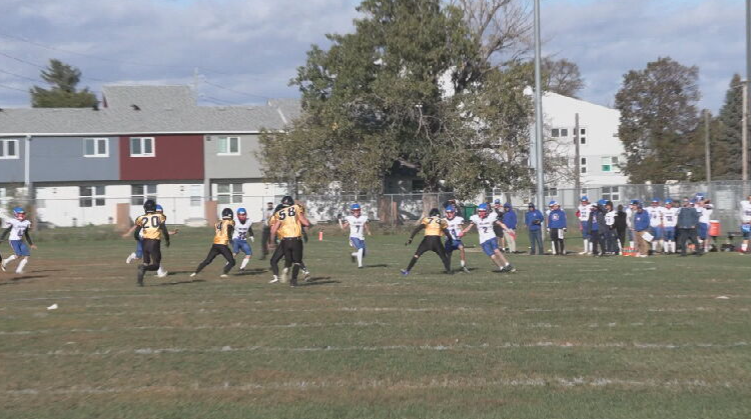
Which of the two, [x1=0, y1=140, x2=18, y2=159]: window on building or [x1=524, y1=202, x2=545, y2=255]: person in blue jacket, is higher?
[x1=0, y1=140, x2=18, y2=159]: window on building

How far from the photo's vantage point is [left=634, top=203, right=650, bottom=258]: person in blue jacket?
1014 inches

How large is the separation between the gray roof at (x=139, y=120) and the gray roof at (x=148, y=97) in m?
0.18

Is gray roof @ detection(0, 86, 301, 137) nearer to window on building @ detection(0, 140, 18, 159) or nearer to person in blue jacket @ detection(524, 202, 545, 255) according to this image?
window on building @ detection(0, 140, 18, 159)

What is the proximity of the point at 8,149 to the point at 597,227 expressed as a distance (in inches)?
1522

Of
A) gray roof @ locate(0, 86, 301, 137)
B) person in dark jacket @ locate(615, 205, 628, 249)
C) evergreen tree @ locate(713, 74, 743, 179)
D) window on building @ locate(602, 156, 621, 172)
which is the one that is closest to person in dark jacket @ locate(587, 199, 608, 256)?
person in dark jacket @ locate(615, 205, 628, 249)

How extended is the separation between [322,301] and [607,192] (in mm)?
29880

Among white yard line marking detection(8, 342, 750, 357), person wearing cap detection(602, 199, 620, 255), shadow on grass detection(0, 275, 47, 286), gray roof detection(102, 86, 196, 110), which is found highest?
gray roof detection(102, 86, 196, 110)

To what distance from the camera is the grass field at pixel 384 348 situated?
7.41 meters

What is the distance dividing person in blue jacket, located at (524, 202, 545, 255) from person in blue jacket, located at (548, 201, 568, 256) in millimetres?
338

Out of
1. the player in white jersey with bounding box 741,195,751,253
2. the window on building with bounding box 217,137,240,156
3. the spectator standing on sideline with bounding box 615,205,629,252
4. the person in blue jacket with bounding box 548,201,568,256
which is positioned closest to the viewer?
the player in white jersey with bounding box 741,195,751,253

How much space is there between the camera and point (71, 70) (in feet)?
333

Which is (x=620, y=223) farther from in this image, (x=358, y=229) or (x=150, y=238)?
(x=150, y=238)

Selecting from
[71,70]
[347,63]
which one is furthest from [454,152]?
[71,70]

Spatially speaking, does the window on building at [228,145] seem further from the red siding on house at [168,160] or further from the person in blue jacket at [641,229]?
the person in blue jacket at [641,229]
